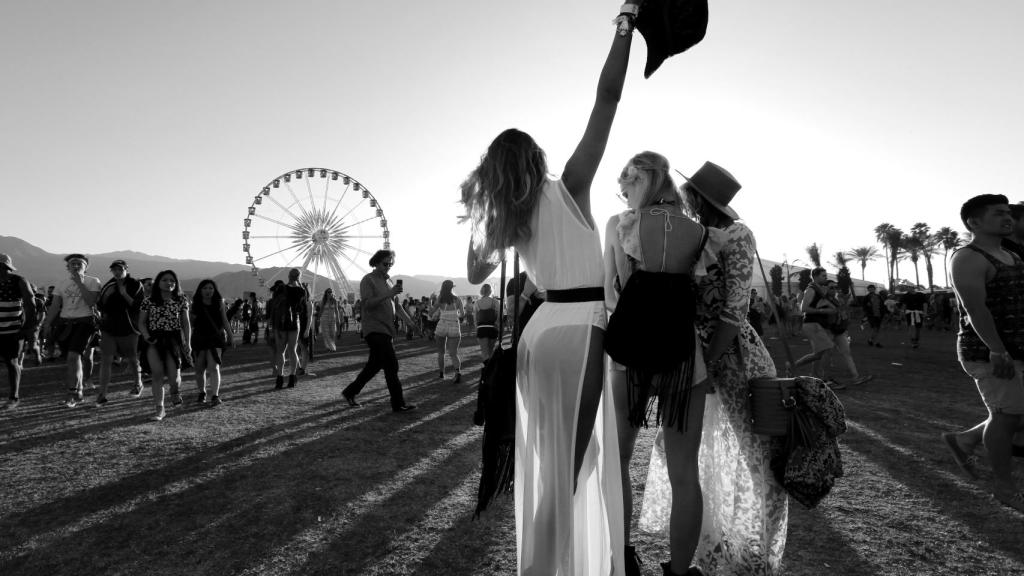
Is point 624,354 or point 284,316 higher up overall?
point 284,316

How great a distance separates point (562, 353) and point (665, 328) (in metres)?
0.46

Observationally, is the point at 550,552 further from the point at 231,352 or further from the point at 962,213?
the point at 231,352

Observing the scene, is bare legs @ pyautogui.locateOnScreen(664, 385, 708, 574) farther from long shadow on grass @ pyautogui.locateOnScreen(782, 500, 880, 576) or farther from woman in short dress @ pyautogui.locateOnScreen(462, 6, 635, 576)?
long shadow on grass @ pyautogui.locateOnScreen(782, 500, 880, 576)

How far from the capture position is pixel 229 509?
3619 mm

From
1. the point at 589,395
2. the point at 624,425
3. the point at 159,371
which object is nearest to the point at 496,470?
the point at 589,395

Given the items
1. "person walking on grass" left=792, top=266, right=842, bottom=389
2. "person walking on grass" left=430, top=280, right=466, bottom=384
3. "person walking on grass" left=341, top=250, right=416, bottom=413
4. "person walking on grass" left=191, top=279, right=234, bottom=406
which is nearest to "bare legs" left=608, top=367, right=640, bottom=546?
"person walking on grass" left=341, top=250, right=416, bottom=413

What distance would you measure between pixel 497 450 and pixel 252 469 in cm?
325

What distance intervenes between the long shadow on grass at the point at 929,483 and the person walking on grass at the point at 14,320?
10.0m

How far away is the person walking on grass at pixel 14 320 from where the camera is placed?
732 centimetres

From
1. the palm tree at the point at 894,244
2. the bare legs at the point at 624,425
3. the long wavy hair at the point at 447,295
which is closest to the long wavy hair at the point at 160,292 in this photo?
the long wavy hair at the point at 447,295

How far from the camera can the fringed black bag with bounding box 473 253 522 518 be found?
2.19 m

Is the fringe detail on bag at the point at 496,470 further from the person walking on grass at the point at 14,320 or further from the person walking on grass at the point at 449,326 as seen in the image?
the person walking on grass at the point at 14,320

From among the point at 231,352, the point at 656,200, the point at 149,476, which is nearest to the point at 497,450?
the point at 656,200

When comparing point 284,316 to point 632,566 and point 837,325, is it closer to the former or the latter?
point 632,566
